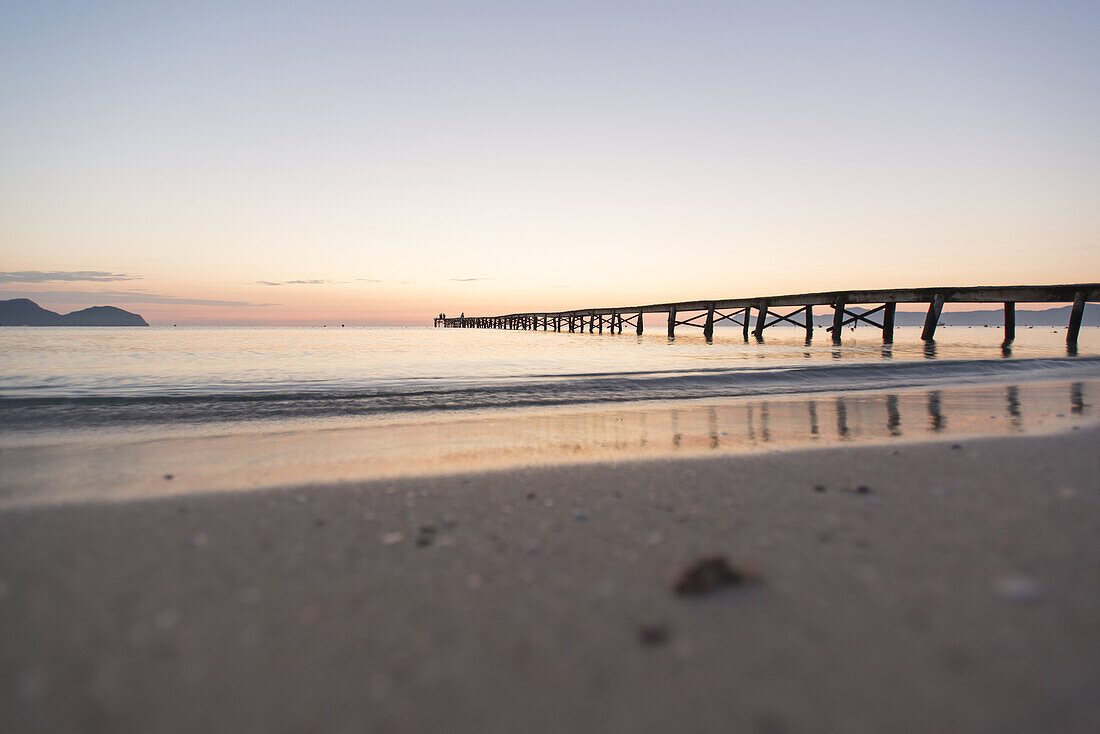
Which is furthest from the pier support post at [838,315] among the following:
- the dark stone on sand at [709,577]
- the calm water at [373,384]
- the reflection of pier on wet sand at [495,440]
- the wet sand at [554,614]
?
the dark stone on sand at [709,577]

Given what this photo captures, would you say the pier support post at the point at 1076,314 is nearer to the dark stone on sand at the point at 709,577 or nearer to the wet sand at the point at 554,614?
the wet sand at the point at 554,614

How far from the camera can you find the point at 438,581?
2020 millimetres

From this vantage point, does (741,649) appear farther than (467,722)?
Yes

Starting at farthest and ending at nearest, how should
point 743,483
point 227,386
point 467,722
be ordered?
point 227,386 → point 743,483 → point 467,722

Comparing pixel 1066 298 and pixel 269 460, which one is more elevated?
pixel 1066 298

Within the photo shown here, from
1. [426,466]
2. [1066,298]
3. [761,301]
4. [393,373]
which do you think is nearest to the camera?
[426,466]

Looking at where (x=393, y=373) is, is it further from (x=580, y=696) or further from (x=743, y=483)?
(x=580, y=696)

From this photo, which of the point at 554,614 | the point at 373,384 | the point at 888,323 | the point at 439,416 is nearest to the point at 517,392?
the point at 439,416

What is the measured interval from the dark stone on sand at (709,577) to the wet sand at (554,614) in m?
0.06

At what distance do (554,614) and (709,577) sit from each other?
25.6 inches

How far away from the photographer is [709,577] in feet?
6.60

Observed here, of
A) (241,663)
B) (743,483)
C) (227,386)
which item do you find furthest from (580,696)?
(227,386)

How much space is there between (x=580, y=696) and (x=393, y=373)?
11.0 metres

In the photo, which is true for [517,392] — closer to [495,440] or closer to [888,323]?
[495,440]
